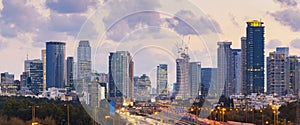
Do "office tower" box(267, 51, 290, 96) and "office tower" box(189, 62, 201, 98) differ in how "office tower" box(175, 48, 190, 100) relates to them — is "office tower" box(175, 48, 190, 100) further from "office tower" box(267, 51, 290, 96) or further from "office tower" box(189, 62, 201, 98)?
"office tower" box(267, 51, 290, 96)

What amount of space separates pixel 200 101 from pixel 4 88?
20517 mm

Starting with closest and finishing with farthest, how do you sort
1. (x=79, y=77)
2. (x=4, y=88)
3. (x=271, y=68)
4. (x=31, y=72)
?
1. (x=79, y=77)
2. (x=4, y=88)
3. (x=31, y=72)
4. (x=271, y=68)

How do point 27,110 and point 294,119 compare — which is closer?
point 27,110

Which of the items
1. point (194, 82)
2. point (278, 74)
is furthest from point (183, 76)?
point (278, 74)

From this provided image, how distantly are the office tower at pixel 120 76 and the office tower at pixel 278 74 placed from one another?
36.9 m

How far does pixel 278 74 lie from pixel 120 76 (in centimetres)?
4221

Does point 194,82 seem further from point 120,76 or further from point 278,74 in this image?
point 278,74

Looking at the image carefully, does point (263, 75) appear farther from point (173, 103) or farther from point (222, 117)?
point (222, 117)

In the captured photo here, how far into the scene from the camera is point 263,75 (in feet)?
249

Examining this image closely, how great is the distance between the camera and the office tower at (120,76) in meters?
30.0

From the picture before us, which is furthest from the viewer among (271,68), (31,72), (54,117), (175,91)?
(271,68)

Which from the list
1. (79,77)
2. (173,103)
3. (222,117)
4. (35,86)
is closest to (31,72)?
(35,86)

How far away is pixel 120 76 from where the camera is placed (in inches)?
1284

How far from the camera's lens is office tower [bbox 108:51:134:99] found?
30047 mm
